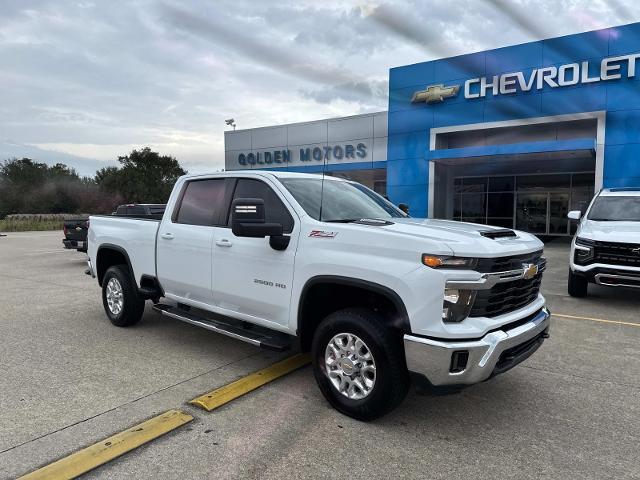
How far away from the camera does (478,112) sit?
65.5ft

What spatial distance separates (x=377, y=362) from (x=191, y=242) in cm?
244

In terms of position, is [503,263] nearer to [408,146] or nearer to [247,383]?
[247,383]

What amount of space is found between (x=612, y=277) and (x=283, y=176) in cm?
559

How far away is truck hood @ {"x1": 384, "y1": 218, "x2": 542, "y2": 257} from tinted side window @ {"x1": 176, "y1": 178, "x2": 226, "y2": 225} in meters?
1.92

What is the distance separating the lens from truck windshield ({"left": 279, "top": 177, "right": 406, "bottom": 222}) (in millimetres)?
4272

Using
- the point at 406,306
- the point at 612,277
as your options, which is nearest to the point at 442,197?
the point at 612,277

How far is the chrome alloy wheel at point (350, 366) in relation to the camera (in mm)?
3537

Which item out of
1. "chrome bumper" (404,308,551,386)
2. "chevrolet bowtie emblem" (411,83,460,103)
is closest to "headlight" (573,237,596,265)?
"chrome bumper" (404,308,551,386)

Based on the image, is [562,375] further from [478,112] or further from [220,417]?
[478,112]

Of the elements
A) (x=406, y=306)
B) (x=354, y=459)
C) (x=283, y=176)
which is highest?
(x=283, y=176)

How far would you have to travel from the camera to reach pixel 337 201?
456 cm

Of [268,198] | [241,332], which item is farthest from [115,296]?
[268,198]

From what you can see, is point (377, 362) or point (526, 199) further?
point (526, 199)

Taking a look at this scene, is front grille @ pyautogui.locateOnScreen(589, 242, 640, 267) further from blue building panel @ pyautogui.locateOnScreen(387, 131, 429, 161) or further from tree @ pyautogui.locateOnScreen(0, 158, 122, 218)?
tree @ pyautogui.locateOnScreen(0, 158, 122, 218)
